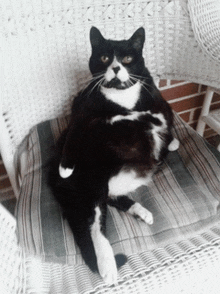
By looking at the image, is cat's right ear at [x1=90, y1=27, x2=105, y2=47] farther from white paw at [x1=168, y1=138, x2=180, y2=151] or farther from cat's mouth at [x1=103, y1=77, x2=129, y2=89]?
white paw at [x1=168, y1=138, x2=180, y2=151]

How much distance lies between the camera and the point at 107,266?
0.56 metres

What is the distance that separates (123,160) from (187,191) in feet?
0.63

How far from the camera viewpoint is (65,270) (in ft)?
2.05

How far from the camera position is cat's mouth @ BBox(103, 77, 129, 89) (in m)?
0.70

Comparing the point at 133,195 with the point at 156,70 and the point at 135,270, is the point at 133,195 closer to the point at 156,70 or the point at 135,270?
the point at 135,270

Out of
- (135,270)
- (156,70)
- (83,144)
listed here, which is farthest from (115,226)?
(156,70)

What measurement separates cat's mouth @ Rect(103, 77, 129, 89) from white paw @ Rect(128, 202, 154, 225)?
0.33 meters

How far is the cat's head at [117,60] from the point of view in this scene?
0.69 meters

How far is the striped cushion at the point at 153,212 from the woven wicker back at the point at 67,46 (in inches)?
Answer: 9.6

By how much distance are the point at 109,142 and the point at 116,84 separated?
16 cm

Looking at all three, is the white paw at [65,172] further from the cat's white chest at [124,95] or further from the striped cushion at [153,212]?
the cat's white chest at [124,95]

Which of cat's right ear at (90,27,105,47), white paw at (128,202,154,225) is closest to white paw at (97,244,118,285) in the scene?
white paw at (128,202,154,225)

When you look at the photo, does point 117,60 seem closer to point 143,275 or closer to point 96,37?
point 96,37

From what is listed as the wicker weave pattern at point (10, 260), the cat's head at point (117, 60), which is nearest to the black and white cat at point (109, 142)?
the cat's head at point (117, 60)
